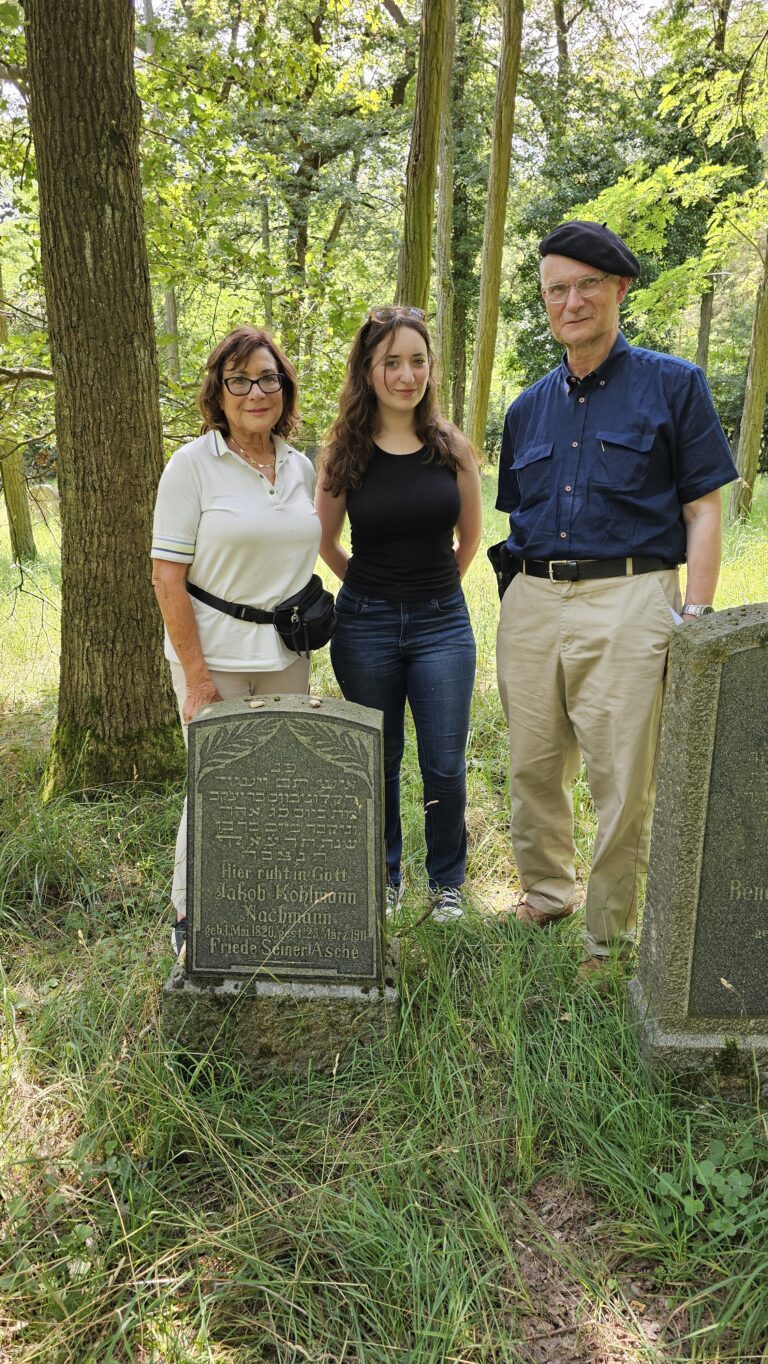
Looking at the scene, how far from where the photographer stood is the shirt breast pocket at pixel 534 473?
2.94 m

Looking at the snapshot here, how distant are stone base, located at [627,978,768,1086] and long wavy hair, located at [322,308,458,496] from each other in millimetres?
2006

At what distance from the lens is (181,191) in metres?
5.54

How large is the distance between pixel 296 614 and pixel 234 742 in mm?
498

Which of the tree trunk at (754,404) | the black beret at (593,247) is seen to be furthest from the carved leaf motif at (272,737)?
the tree trunk at (754,404)

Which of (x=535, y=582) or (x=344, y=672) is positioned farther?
(x=344, y=672)

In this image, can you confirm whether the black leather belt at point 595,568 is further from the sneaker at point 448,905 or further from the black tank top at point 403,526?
the sneaker at point 448,905

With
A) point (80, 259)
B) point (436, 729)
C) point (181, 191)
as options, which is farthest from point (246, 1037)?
point (181, 191)

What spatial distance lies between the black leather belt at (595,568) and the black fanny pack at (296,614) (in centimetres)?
75

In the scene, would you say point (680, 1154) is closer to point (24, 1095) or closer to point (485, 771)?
point (24, 1095)

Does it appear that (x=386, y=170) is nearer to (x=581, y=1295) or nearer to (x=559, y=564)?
(x=559, y=564)

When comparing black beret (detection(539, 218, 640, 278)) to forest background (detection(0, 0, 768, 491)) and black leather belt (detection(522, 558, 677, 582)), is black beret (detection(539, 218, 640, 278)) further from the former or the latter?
forest background (detection(0, 0, 768, 491))

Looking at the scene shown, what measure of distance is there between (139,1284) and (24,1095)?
28.0 inches

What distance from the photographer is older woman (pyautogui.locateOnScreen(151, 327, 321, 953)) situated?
107 inches

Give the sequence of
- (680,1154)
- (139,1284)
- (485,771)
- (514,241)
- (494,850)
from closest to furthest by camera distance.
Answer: (139,1284)
(680,1154)
(494,850)
(485,771)
(514,241)
